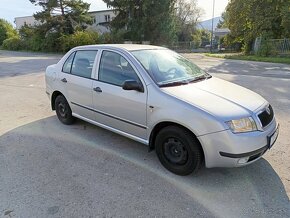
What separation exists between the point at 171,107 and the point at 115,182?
116 centimetres

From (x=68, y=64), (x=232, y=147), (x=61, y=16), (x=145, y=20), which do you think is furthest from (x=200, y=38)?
(x=232, y=147)

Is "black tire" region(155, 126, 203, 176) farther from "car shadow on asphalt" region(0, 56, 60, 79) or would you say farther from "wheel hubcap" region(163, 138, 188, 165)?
"car shadow on asphalt" region(0, 56, 60, 79)

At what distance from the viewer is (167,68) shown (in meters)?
3.79

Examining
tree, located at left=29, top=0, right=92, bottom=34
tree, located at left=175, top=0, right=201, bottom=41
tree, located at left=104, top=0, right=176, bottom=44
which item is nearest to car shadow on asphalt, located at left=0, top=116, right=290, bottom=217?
tree, located at left=104, top=0, right=176, bottom=44

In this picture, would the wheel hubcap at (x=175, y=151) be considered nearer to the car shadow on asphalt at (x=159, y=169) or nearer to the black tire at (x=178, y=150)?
the black tire at (x=178, y=150)

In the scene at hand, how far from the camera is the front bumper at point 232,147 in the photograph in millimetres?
2771

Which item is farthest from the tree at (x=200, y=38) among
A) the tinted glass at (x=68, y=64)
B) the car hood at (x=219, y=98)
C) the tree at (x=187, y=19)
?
the car hood at (x=219, y=98)

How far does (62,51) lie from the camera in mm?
31188

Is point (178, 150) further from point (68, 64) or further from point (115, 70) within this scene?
point (68, 64)

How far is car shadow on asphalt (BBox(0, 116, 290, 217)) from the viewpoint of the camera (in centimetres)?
270

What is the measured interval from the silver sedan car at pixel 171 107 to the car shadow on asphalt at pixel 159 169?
0.85ft

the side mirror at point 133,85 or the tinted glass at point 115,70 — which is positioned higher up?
the tinted glass at point 115,70

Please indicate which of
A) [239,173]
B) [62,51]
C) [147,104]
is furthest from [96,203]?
[62,51]

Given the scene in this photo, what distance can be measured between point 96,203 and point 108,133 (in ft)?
6.54
